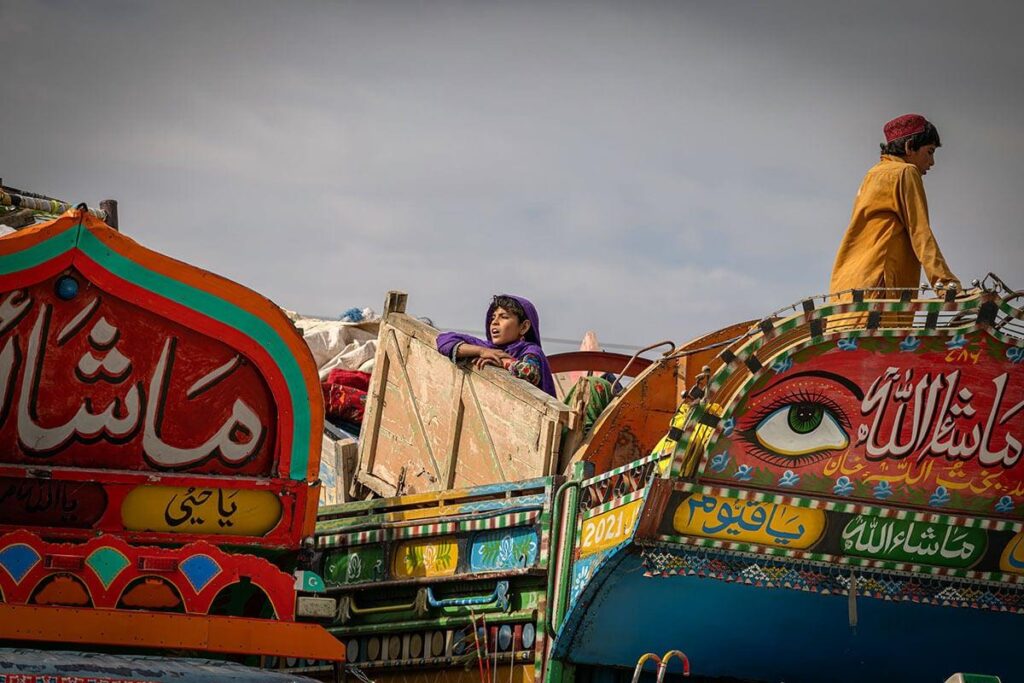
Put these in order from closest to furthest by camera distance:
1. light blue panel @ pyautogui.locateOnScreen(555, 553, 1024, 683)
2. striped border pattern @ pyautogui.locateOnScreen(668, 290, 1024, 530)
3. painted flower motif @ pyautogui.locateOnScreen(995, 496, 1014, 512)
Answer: striped border pattern @ pyautogui.locateOnScreen(668, 290, 1024, 530)
painted flower motif @ pyautogui.locateOnScreen(995, 496, 1014, 512)
light blue panel @ pyautogui.locateOnScreen(555, 553, 1024, 683)

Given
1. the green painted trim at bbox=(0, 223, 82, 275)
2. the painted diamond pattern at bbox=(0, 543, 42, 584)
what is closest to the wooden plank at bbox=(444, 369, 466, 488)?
the green painted trim at bbox=(0, 223, 82, 275)

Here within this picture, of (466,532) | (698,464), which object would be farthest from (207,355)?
(698,464)

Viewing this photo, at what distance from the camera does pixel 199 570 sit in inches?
330

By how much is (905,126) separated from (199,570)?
4538 mm

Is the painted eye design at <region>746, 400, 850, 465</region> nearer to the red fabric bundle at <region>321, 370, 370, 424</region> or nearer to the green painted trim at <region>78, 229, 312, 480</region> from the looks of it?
the green painted trim at <region>78, 229, 312, 480</region>

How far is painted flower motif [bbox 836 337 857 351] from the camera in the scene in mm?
7883

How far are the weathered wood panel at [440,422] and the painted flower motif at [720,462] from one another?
1454 mm

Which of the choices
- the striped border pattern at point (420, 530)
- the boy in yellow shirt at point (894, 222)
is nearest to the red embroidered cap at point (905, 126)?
the boy in yellow shirt at point (894, 222)

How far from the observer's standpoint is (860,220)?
8.98 metres

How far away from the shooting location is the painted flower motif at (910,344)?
25.9ft

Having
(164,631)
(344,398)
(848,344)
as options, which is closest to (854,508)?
(848,344)

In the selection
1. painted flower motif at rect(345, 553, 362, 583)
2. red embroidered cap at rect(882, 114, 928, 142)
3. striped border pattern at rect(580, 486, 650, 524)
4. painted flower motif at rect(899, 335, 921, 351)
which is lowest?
painted flower motif at rect(345, 553, 362, 583)

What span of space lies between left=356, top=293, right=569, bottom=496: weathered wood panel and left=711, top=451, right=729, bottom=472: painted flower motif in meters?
1.45

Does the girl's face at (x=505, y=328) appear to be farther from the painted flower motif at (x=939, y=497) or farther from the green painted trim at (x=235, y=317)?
the painted flower motif at (x=939, y=497)
